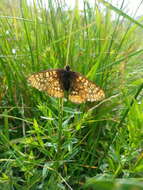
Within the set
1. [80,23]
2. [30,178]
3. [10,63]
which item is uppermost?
[80,23]

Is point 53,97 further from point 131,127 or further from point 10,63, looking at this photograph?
point 131,127

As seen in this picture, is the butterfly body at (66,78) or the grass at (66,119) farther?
the butterfly body at (66,78)

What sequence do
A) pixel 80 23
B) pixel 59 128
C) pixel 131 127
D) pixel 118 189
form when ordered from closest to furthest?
1. pixel 118 189
2. pixel 131 127
3. pixel 59 128
4. pixel 80 23

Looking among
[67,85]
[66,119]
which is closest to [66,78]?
[67,85]

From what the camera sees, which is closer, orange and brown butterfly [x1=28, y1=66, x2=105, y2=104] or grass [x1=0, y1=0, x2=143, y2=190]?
grass [x1=0, y1=0, x2=143, y2=190]

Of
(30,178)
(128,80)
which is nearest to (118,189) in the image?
(30,178)

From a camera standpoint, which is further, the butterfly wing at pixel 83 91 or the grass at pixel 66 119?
the butterfly wing at pixel 83 91
